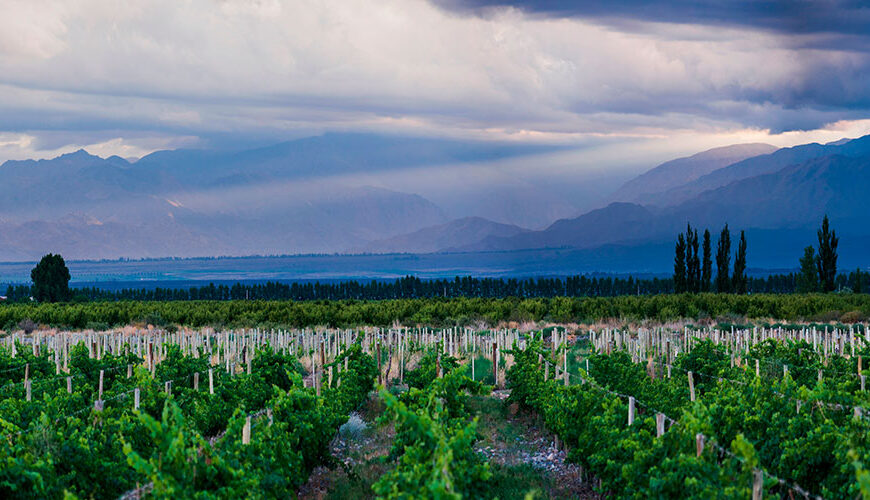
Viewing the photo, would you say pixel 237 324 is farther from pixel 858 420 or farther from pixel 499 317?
pixel 858 420

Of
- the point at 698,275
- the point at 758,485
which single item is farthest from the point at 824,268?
the point at 758,485

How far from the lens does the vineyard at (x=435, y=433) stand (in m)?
9.28

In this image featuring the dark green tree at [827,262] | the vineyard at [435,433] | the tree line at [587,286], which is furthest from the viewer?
the dark green tree at [827,262]

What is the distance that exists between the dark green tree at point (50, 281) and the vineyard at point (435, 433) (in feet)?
165

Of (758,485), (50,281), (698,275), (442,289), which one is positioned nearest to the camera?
(758,485)

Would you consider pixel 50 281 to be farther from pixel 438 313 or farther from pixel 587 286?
pixel 587 286

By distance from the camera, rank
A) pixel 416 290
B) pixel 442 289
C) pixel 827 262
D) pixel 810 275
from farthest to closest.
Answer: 1. pixel 442 289
2. pixel 416 290
3. pixel 810 275
4. pixel 827 262

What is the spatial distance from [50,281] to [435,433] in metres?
67.1

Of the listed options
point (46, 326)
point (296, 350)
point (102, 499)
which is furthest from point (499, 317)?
point (102, 499)

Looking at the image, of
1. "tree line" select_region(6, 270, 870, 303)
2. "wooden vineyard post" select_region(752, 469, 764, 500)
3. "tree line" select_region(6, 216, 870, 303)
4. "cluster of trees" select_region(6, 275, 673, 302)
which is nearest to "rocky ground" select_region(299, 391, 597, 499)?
"wooden vineyard post" select_region(752, 469, 764, 500)

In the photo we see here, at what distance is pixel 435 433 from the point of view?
30.4 feet

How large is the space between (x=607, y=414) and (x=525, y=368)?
7.70 metres

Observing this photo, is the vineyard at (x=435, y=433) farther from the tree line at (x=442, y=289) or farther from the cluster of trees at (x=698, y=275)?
the tree line at (x=442, y=289)

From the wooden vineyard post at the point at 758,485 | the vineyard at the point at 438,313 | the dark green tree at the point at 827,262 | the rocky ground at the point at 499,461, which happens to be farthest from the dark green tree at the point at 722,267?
the wooden vineyard post at the point at 758,485
